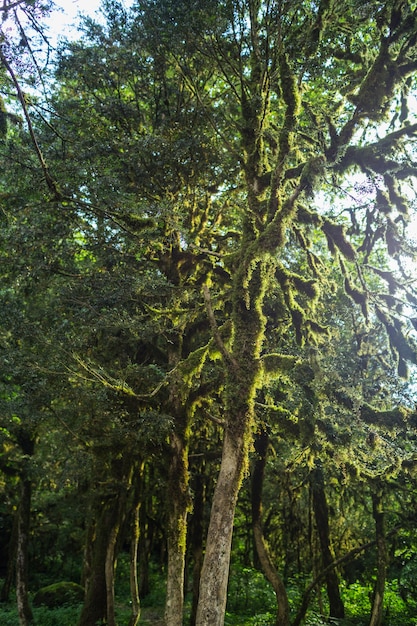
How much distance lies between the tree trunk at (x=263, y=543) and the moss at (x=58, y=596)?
406 inches

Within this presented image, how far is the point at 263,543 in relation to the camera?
1233cm

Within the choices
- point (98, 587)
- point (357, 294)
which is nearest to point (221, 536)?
point (357, 294)

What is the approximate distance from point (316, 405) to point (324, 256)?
288 inches

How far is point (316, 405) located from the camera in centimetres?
884

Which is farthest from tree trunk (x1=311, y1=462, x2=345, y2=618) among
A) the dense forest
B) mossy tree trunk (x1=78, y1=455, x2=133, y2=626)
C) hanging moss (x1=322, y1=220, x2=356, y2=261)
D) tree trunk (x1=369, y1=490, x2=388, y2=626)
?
hanging moss (x1=322, y1=220, x2=356, y2=261)

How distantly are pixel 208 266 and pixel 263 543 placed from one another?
7540mm

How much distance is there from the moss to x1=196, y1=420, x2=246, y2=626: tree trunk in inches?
576

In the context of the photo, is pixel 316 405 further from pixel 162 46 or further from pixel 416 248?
pixel 162 46

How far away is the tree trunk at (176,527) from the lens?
912 cm

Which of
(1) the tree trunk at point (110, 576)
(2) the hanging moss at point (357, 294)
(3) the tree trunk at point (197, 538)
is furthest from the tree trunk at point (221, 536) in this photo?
(3) the tree trunk at point (197, 538)

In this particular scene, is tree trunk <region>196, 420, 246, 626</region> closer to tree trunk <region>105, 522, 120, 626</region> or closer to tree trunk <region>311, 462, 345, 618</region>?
tree trunk <region>105, 522, 120, 626</region>

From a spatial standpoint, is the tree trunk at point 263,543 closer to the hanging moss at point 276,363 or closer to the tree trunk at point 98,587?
the hanging moss at point 276,363

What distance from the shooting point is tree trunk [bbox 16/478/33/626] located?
13.4 metres

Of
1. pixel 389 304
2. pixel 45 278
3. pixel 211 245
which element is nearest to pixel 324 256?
pixel 211 245
